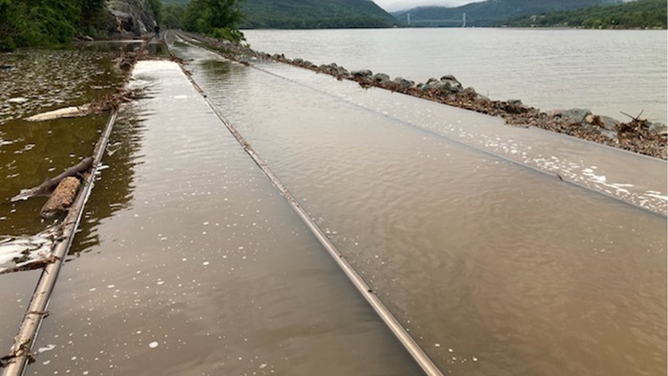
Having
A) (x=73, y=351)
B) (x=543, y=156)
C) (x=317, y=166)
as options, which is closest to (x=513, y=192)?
(x=543, y=156)

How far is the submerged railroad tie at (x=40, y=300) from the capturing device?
2.86 metres

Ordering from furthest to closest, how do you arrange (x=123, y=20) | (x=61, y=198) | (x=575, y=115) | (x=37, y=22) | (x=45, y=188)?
(x=123, y=20) → (x=37, y=22) → (x=575, y=115) → (x=45, y=188) → (x=61, y=198)

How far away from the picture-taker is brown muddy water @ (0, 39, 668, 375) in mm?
3104

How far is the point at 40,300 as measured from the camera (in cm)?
347

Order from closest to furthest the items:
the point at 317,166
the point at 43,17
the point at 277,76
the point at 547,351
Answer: the point at 547,351 < the point at 317,166 < the point at 277,76 < the point at 43,17

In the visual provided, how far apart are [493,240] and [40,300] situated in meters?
4.37

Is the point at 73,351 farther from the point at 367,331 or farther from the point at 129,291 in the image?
the point at 367,331

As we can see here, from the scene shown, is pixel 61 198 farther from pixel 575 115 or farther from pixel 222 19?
pixel 222 19

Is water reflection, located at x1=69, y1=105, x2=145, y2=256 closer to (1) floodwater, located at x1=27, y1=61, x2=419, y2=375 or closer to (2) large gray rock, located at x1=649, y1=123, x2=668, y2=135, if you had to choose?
(1) floodwater, located at x1=27, y1=61, x2=419, y2=375

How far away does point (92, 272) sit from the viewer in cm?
396

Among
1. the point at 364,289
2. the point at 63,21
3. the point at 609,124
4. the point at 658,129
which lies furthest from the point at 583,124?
the point at 63,21

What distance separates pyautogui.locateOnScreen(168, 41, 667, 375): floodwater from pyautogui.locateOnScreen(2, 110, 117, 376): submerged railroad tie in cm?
266

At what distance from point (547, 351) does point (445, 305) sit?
0.83 metres

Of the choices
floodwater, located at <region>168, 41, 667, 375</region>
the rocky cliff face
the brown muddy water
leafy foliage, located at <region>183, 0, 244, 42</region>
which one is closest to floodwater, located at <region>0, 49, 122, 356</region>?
the brown muddy water
